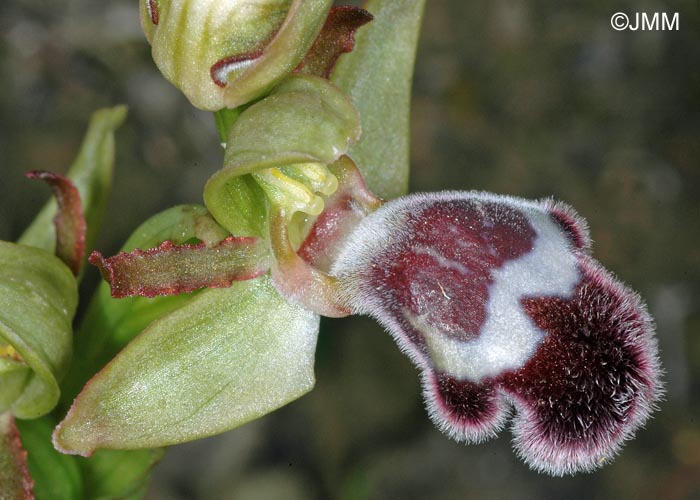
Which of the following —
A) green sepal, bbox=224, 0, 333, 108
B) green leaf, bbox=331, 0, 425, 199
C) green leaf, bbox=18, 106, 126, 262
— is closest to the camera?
green sepal, bbox=224, 0, 333, 108

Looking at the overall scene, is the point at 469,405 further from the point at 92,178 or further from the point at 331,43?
the point at 92,178

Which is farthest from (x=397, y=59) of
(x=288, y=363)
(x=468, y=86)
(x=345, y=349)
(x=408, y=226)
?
(x=468, y=86)

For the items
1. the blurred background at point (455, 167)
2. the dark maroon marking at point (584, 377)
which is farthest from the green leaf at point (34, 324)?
the blurred background at point (455, 167)

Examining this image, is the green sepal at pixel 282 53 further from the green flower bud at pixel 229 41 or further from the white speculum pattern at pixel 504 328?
the white speculum pattern at pixel 504 328

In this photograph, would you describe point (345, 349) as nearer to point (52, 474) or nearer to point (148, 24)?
point (52, 474)

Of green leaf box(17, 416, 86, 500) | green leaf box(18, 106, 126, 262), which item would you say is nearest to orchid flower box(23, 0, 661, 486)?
green leaf box(17, 416, 86, 500)

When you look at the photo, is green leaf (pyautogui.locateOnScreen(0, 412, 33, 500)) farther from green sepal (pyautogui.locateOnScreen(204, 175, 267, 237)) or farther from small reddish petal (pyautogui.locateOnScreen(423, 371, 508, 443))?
small reddish petal (pyautogui.locateOnScreen(423, 371, 508, 443))
